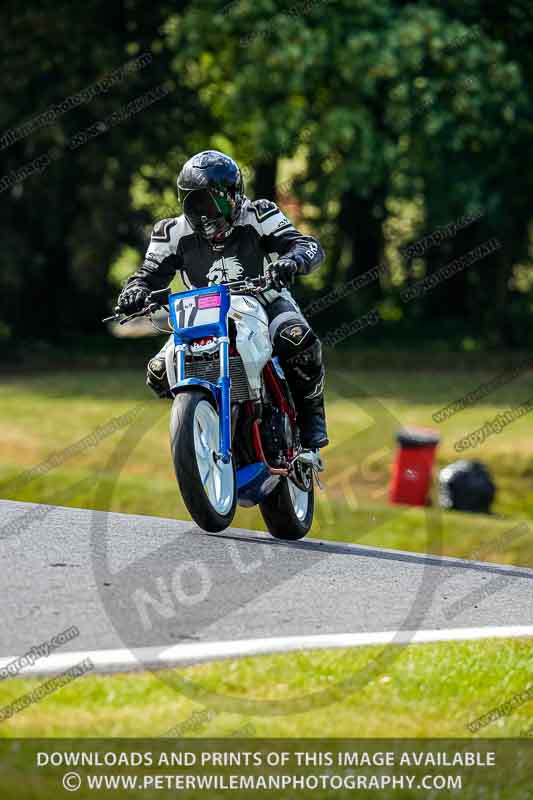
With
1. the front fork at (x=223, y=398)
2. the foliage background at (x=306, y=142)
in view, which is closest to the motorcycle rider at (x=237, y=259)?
the front fork at (x=223, y=398)

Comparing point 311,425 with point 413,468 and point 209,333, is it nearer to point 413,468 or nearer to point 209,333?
point 209,333

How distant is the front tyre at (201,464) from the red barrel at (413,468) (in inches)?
355

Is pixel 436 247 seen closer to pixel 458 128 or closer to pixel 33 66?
pixel 458 128

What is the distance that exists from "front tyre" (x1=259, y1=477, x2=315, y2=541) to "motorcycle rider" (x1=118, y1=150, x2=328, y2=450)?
609 millimetres

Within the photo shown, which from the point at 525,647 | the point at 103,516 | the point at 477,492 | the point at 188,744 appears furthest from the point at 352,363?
the point at 188,744

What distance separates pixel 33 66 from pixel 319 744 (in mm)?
22229

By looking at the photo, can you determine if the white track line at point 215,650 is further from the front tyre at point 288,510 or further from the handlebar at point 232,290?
the handlebar at point 232,290

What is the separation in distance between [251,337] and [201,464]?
80 centimetres

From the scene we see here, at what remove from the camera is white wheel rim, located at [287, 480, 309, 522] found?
833 centimetres

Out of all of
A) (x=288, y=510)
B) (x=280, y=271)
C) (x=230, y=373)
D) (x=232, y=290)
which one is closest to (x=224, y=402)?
(x=230, y=373)

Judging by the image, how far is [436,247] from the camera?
2830cm

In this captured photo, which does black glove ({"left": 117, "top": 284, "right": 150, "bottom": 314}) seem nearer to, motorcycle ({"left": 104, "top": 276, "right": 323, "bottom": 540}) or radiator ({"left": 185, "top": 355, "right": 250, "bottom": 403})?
motorcycle ({"left": 104, "top": 276, "right": 323, "bottom": 540})

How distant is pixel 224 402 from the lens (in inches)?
286

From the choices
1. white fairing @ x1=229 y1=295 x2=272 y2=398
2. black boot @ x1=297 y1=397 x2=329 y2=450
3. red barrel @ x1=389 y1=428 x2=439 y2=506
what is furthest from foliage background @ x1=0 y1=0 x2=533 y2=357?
white fairing @ x1=229 y1=295 x2=272 y2=398
